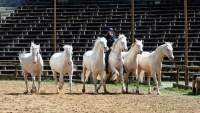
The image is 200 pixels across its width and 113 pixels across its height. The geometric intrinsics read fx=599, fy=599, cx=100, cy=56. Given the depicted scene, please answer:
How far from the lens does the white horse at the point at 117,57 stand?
20.9 meters

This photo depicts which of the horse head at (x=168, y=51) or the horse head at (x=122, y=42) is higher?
the horse head at (x=122, y=42)

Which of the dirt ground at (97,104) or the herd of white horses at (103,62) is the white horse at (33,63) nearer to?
the herd of white horses at (103,62)

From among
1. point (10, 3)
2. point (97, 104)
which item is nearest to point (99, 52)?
point (97, 104)

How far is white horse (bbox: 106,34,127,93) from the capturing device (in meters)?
20.9

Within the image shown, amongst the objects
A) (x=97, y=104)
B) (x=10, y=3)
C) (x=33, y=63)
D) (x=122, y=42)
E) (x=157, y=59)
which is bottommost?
(x=97, y=104)

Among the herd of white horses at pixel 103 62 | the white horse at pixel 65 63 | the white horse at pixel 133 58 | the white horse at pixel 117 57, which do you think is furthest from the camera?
the white horse at pixel 133 58

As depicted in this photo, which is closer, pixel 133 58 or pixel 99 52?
pixel 99 52

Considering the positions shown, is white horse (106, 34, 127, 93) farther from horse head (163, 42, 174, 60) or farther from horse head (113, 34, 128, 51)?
horse head (163, 42, 174, 60)

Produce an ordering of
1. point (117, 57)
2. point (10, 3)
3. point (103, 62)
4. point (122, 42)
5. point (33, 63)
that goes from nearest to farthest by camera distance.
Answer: point (33, 63) < point (103, 62) < point (122, 42) < point (117, 57) < point (10, 3)

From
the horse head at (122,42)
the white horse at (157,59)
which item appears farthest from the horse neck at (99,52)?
the white horse at (157,59)

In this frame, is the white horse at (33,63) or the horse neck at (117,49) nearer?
the white horse at (33,63)

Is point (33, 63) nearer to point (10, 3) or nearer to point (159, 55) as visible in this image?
point (159, 55)

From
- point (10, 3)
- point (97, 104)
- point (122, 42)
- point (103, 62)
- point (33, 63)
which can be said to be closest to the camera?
point (97, 104)

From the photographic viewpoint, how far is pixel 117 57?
2097 cm
